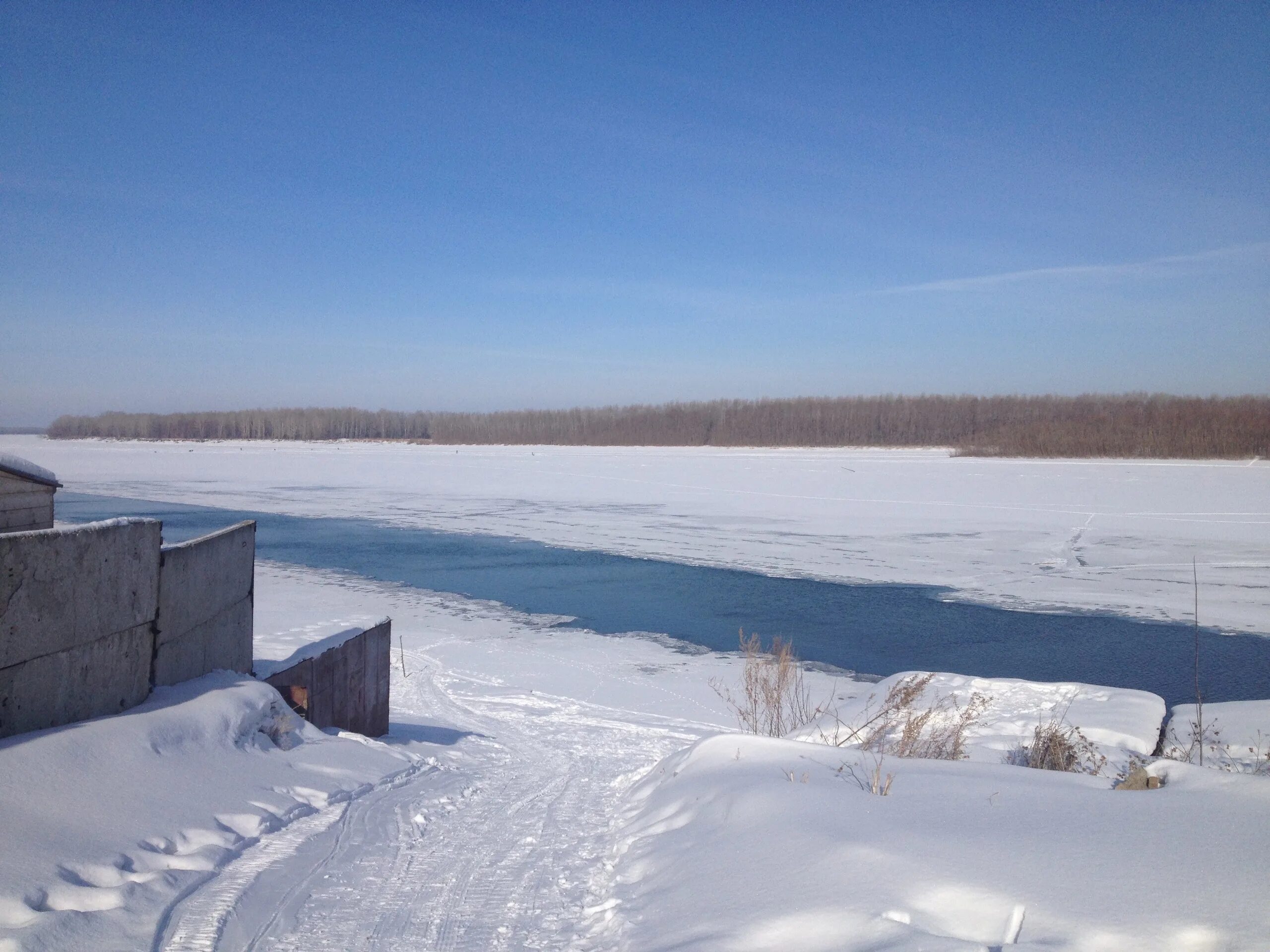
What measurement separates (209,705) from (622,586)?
30.5ft

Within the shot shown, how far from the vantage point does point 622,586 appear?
1384 cm

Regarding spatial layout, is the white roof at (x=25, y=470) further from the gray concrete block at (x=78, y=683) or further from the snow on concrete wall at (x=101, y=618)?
the gray concrete block at (x=78, y=683)

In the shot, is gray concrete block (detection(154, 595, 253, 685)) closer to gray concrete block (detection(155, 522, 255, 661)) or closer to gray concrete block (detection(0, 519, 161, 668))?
gray concrete block (detection(155, 522, 255, 661))

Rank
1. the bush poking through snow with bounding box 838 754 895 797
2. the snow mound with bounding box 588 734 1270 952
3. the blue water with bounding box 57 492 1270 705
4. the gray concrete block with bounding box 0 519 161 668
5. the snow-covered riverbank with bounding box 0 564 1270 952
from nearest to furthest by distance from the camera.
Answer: the snow mound with bounding box 588 734 1270 952 < the snow-covered riverbank with bounding box 0 564 1270 952 < the bush poking through snow with bounding box 838 754 895 797 < the gray concrete block with bounding box 0 519 161 668 < the blue water with bounding box 57 492 1270 705

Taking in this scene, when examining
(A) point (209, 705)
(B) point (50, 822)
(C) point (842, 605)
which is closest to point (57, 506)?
(C) point (842, 605)

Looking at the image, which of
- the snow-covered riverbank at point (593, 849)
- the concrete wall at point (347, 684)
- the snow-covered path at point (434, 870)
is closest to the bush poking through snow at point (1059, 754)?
the snow-covered riverbank at point (593, 849)

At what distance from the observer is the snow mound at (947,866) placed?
252 centimetres

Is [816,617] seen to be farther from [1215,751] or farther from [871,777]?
[871,777]

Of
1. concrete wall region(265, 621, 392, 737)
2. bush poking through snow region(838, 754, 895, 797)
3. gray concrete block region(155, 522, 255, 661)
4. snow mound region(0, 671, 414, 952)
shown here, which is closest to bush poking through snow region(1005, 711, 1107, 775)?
bush poking through snow region(838, 754, 895, 797)

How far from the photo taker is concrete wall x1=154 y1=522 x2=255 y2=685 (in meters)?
5.24

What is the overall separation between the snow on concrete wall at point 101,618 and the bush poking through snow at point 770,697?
356cm

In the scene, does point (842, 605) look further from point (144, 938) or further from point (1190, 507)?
point (1190, 507)

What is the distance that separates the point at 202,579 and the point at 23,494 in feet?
3.57

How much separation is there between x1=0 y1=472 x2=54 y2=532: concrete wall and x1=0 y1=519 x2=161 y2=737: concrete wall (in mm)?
730
